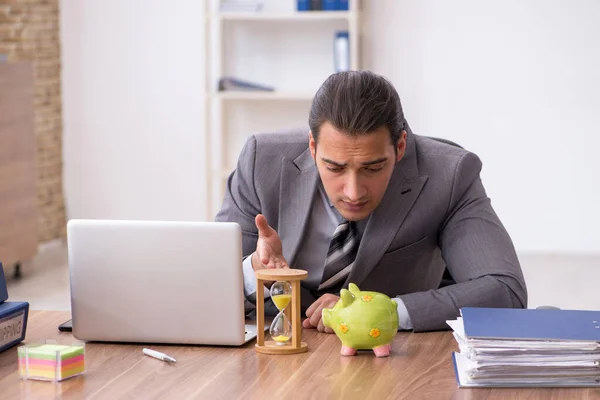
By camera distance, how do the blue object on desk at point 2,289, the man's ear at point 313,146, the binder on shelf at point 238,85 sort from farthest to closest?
the binder on shelf at point 238,85, the man's ear at point 313,146, the blue object on desk at point 2,289

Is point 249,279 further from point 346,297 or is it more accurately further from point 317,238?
point 346,297

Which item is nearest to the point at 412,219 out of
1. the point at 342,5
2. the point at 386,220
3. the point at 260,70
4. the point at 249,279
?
the point at 386,220

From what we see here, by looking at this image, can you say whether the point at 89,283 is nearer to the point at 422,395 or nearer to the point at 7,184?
the point at 422,395

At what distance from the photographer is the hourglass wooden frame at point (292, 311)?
189 centimetres

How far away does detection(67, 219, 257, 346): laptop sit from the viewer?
1.94 m

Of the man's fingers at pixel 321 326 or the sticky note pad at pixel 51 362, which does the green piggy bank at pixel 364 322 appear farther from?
the sticky note pad at pixel 51 362

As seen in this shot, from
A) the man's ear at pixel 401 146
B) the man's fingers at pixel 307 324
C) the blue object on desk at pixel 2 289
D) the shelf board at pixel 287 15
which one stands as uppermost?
the shelf board at pixel 287 15

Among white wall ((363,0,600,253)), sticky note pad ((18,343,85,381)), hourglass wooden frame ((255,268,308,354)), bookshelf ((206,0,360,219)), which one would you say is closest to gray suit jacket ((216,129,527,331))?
hourglass wooden frame ((255,268,308,354))

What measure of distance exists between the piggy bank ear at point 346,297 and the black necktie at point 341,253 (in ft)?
1.30

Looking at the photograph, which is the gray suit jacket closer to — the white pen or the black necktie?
the black necktie

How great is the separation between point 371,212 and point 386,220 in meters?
0.07

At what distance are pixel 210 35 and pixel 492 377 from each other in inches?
179

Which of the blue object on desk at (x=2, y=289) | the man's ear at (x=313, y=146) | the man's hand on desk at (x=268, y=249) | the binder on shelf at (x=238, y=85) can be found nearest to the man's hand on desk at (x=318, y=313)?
the man's hand on desk at (x=268, y=249)

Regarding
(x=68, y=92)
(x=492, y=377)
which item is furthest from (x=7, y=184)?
(x=492, y=377)
